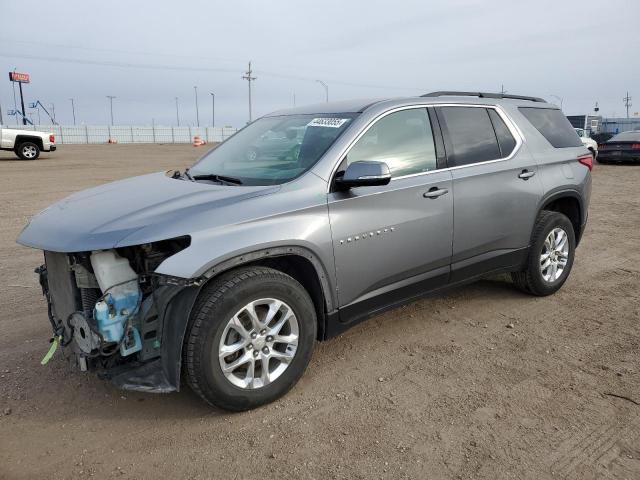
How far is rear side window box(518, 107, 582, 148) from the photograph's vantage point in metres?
4.71

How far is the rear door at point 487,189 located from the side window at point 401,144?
0.19 meters

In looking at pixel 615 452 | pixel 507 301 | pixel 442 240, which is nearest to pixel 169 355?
pixel 442 240

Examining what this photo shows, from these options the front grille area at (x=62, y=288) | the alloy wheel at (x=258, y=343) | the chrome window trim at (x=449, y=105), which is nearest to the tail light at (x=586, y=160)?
the chrome window trim at (x=449, y=105)

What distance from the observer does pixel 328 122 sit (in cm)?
364

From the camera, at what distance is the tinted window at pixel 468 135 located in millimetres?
3945

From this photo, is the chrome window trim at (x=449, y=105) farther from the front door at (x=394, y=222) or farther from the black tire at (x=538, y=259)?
the black tire at (x=538, y=259)

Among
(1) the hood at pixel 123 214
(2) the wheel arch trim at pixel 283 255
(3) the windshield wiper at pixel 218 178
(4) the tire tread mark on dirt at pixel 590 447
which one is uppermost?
(3) the windshield wiper at pixel 218 178

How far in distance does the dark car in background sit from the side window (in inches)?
747

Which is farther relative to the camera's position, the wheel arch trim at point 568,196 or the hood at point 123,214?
the wheel arch trim at point 568,196

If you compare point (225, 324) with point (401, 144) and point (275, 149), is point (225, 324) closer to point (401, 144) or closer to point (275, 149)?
point (275, 149)

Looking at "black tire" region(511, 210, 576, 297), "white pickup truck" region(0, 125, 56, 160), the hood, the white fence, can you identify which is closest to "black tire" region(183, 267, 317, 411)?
the hood

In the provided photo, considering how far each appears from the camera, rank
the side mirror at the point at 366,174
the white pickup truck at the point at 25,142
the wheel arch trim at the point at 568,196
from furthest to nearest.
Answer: the white pickup truck at the point at 25,142
the wheel arch trim at the point at 568,196
the side mirror at the point at 366,174

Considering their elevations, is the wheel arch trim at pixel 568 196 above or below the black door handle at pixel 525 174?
below

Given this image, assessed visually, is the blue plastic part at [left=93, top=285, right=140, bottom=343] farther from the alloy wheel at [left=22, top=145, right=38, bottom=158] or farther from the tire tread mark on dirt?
the alloy wheel at [left=22, top=145, right=38, bottom=158]
